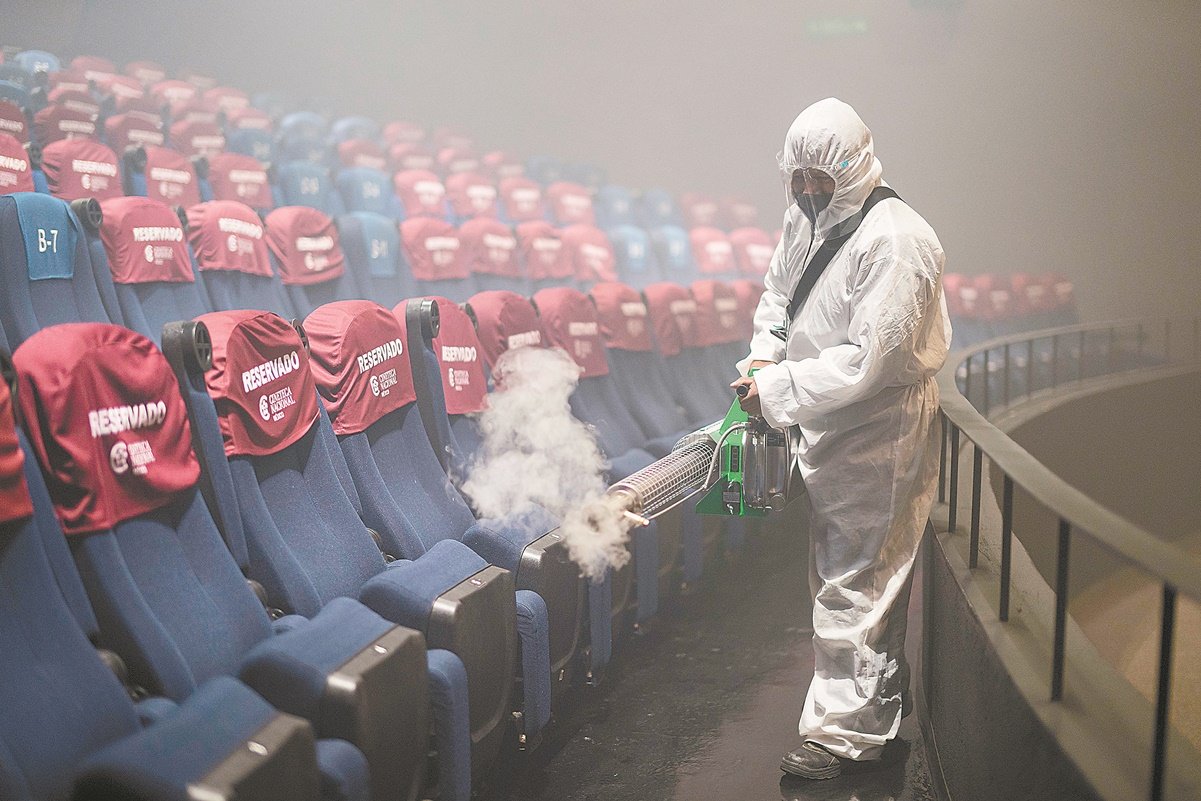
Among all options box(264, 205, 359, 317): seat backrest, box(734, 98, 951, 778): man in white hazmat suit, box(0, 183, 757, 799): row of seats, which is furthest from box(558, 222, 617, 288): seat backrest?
box(734, 98, 951, 778): man in white hazmat suit

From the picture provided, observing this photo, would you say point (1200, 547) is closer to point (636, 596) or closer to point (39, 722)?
point (636, 596)

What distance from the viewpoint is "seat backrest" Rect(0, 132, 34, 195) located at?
2832mm

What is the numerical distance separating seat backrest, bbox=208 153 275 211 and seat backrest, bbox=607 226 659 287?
2032mm

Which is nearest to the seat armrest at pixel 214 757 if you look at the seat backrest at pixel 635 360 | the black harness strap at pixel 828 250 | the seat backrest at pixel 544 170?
the black harness strap at pixel 828 250

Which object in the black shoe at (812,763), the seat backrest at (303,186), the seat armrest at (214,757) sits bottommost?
the black shoe at (812,763)

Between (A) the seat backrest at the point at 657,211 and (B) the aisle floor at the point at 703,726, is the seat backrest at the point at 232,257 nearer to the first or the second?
(B) the aisle floor at the point at 703,726

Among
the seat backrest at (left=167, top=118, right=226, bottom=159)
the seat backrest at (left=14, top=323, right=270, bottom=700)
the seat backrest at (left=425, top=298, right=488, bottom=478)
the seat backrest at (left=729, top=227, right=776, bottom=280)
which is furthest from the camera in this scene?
the seat backrest at (left=729, top=227, right=776, bottom=280)

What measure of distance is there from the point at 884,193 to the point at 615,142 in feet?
19.6

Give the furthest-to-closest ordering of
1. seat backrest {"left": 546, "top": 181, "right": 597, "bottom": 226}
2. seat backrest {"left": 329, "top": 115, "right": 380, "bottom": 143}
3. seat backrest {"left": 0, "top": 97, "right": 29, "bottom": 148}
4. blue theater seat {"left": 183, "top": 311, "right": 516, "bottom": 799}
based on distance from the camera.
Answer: seat backrest {"left": 329, "top": 115, "right": 380, "bottom": 143}
seat backrest {"left": 546, "top": 181, "right": 597, "bottom": 226}
seat backrest {"left": 0, "top": 97, "right": 29, "bottom": 148}
blue theater seat {"left": 183, "top": 311, "right": 516, "bottom": 799}

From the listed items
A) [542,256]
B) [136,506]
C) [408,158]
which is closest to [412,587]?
[136,506]

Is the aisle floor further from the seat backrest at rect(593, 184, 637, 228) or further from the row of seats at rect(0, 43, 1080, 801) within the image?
the seat backrest at rect(593, 184, 637, 228)

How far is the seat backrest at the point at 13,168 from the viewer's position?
2832 millimetres

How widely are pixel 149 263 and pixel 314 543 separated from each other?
131 cm

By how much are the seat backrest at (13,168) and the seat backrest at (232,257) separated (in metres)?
0.47
